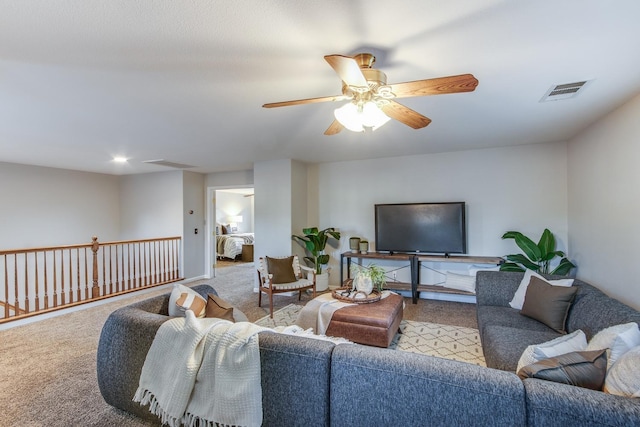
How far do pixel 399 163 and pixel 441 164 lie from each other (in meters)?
0.66

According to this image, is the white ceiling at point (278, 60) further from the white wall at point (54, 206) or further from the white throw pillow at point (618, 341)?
the white wall at point (54, 206)

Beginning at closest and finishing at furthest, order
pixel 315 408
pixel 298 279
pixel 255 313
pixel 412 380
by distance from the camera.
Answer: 1. pixel 412 380
2. pixel 315 408
3. pixel 255 313
4. pixel 298 279

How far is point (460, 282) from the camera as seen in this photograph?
450 cm

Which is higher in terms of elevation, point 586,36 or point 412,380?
point 586,36

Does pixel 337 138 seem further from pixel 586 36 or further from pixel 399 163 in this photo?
pixel 586 36

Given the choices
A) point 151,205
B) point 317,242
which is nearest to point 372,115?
point 317,242

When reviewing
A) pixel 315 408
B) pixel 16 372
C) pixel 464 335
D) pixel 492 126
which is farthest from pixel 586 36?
pixel 16 372

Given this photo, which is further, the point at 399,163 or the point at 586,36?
the point at 399,163

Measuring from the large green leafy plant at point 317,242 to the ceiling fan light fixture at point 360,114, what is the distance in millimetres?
3124

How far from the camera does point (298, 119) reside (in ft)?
10.1

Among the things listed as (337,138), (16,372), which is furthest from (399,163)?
(16,372)

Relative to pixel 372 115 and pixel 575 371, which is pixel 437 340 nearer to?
pixel 575 371

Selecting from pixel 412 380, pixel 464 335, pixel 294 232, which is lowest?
pixel 464 335

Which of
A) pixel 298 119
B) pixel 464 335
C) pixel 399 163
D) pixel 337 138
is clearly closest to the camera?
pixel 298 119
